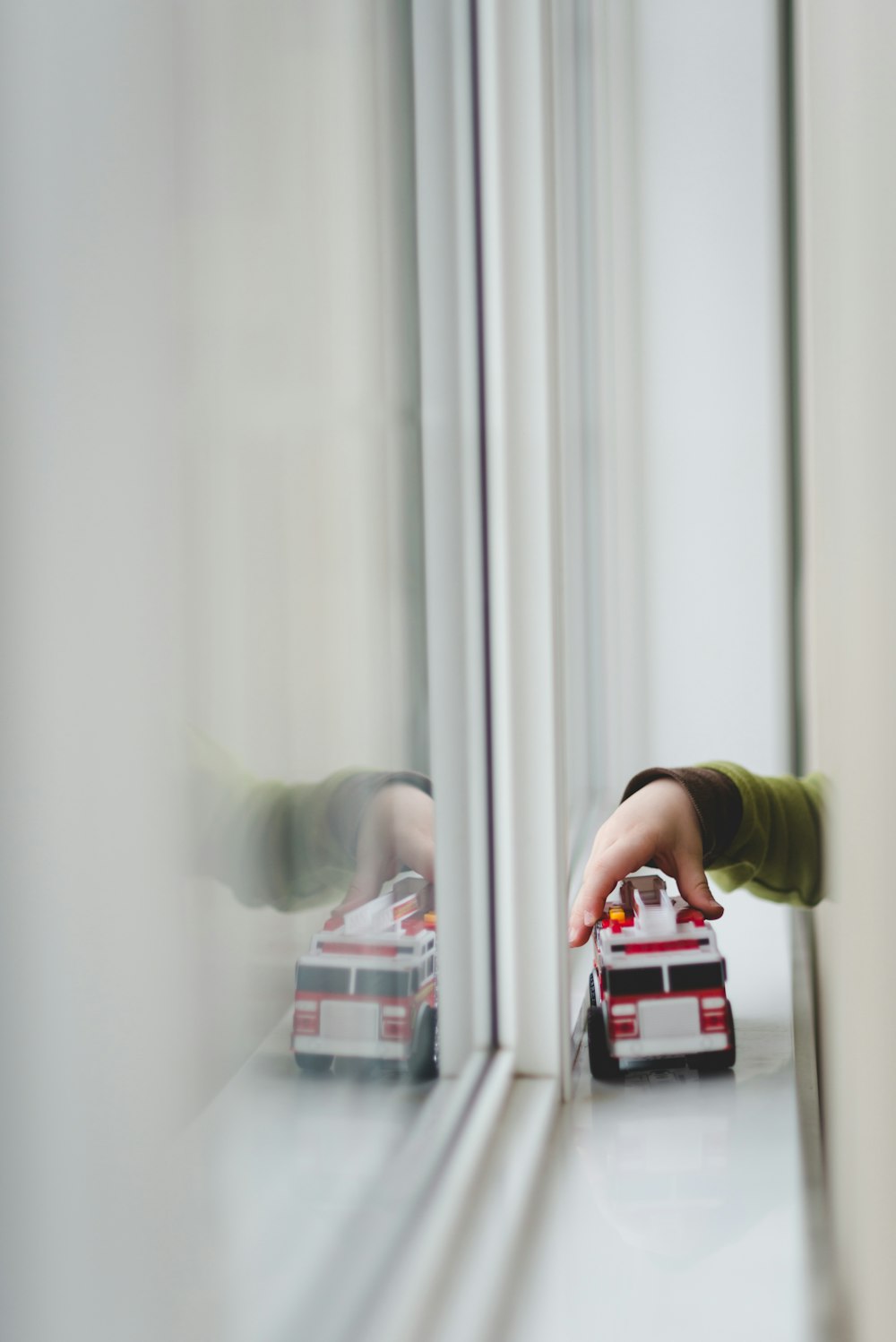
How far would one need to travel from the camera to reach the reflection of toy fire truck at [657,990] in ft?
2.17

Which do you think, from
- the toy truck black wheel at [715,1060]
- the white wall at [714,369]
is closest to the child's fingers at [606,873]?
the toy truck black wheel at [715,1060]

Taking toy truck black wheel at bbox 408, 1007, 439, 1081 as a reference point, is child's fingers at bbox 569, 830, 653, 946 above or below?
above

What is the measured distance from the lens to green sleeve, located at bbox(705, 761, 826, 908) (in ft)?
2.71

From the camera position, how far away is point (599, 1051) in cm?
72

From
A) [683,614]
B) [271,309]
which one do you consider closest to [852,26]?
[271,309]

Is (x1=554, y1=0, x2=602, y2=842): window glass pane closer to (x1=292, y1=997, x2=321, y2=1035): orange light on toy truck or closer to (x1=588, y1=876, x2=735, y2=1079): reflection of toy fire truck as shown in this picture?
(x1=588, y1=876, x2=735, y2=1079): reflection of toy fire truck

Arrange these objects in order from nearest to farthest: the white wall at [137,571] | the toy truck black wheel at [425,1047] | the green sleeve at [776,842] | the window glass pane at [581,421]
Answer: the white wall at [137,571], the toy truck black wheel at [425,1047], the green sleeve at [776,842], the window glass pane at [581,421]

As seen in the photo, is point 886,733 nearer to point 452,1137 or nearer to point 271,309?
point 271,309

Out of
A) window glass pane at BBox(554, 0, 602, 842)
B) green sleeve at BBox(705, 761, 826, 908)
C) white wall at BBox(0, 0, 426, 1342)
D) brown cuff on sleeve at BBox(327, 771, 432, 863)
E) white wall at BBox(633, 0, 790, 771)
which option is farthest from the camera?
white wall at BBox(633, 0, 790, 771)

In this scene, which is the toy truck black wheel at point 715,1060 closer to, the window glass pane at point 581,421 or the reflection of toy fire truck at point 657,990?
the reflection of toy fire truck at point 657,990

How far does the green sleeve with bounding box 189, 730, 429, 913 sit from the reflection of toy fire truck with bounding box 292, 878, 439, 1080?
0.02m

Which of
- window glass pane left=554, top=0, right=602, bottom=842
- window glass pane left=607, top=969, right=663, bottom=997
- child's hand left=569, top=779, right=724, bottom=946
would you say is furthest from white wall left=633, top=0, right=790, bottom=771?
window glass pane left=607, top=969, right=663, bottom=997

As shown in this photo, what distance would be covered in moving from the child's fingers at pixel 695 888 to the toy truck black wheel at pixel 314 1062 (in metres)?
0.34

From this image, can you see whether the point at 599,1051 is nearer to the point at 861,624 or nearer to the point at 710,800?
the point at 710,800
